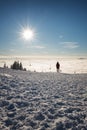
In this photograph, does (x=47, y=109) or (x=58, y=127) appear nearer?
(x=58, y=127)

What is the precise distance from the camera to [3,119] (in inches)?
234

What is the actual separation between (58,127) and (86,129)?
1.01 m

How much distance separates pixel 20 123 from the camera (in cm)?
565

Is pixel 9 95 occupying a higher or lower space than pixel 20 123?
higher

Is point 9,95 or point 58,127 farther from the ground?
point 9,95

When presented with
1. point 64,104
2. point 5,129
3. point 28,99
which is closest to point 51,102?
point 64,104

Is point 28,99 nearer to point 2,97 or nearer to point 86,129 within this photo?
point 2,97

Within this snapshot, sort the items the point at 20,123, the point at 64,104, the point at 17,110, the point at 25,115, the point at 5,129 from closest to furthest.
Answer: the point at 5,129 < the point at 20,123 < the point at 25,115 < the point at 17,110 < the point at 64,104

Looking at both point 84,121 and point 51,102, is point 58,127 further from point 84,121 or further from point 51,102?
point 51,102

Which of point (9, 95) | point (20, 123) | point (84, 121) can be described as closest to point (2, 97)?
point (9, 95)

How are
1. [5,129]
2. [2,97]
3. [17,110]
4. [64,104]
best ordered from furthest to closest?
[2,97]
[64,104]
[17,110]
[5,129]

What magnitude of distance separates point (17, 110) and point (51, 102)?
2049 millimetres

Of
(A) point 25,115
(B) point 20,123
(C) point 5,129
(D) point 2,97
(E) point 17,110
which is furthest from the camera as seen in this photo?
(D) point 2,97

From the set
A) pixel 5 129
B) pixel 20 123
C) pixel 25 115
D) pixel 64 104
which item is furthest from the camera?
pixel 64 104
